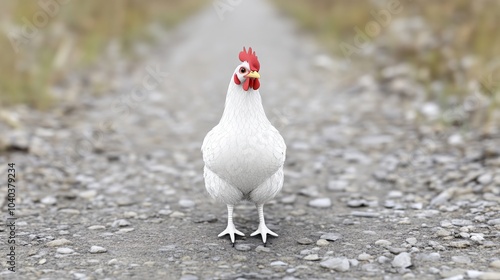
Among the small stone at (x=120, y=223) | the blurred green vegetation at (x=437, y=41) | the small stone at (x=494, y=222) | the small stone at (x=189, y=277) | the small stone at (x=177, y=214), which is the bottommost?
the small stone at (x=189, y=277)

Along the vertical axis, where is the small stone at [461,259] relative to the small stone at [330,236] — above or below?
below

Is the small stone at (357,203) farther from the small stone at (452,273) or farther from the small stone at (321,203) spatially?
the small stone at (452,273)

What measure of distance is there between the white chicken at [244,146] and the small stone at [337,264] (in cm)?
91

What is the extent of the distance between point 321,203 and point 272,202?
0.60 metres

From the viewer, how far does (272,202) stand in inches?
262

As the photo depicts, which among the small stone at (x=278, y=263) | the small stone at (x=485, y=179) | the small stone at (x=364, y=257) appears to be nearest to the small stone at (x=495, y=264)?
the small stone at (x=364, y=257)

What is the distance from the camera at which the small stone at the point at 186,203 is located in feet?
21.0

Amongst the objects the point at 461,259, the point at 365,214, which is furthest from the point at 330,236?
the point at 461,259

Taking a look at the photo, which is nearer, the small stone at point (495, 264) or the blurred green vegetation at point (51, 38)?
the small stone at point (495, 264)

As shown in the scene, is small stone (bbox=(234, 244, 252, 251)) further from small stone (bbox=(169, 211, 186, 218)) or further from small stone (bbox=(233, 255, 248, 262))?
small stone (bbox=(169, 211, 186, 218))

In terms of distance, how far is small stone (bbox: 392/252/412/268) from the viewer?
15.1 feet

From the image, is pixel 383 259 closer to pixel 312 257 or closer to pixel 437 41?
pixel 312 257

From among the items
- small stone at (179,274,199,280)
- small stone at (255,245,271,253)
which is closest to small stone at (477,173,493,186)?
small stone at (255,245,271,253)

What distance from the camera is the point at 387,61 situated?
12.8 m
